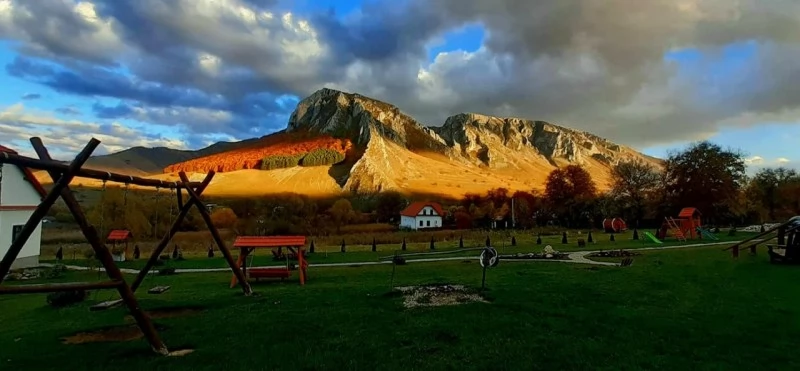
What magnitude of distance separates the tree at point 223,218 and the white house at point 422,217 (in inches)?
1447

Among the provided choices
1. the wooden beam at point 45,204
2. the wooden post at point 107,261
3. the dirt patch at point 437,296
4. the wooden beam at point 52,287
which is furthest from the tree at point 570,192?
the wooden beam at point 45,204

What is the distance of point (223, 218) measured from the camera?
94312 millimetres

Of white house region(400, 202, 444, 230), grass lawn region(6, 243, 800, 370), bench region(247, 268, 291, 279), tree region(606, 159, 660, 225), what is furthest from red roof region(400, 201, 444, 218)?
grass lawn region(6, 243, 800, 370)

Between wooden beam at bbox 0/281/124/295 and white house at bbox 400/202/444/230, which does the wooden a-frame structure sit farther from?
white house at bbox 400/202/444/230

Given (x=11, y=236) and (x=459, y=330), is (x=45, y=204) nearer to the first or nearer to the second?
(x=459, y=330)

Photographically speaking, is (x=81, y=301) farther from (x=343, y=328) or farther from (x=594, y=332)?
(x=594, y=332)

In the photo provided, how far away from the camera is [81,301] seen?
1716cm

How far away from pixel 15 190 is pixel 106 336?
28.3 meters

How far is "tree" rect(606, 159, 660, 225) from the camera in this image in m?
85.1

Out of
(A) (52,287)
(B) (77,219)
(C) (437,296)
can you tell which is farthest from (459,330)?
(B) (77,219)

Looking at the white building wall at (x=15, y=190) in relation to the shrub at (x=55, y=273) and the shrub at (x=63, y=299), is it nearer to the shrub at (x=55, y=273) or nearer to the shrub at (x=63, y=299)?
the shrub at (x=55, y=273)

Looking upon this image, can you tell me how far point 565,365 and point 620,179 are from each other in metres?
91.4

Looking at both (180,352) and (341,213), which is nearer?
(180,352)

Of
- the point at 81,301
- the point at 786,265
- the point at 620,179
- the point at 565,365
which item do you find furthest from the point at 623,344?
the point at 620,179
